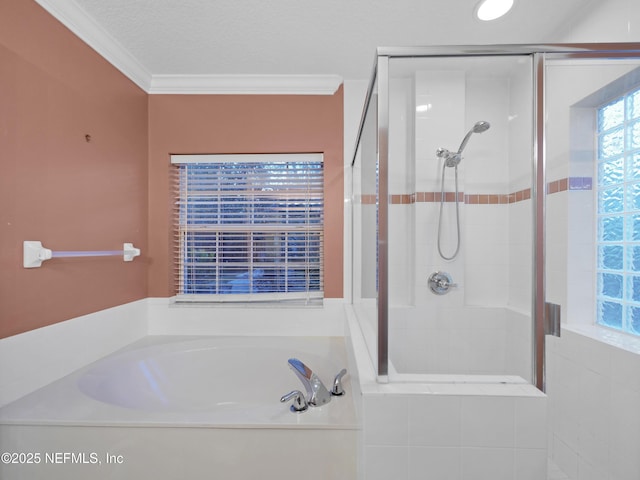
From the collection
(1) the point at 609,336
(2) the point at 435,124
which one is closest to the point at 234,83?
(2) the point at 435,124

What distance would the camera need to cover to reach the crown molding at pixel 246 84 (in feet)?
7.26

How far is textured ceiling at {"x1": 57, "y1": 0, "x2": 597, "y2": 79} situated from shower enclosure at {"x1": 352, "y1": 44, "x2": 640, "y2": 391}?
13.9 inches

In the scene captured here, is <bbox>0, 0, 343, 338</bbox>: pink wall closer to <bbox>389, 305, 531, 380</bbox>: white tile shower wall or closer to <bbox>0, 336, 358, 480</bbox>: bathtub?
<bbox>0, 336, 358, 480</bbox>: bathtub

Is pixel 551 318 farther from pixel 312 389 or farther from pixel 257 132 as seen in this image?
pixel 257 132

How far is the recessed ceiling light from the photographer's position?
1472mm

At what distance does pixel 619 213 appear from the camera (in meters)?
1.37

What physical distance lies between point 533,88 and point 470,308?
3.28ft

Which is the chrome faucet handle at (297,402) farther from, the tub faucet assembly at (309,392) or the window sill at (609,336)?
the window sill at (609,336)

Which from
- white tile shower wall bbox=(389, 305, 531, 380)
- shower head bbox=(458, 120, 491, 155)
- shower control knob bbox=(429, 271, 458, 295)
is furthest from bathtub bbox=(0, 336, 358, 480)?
shower head bbox=(458, 120, 491, 155)

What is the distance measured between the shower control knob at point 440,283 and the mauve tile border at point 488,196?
15.6 inches

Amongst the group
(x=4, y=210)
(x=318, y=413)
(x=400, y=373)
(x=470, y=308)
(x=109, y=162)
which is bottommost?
(x=318, y=413)

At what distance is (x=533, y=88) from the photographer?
3.57ft

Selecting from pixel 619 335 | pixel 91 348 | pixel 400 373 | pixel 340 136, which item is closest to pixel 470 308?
pixel 619 335

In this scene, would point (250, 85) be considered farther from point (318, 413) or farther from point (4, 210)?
point (318, 413)
